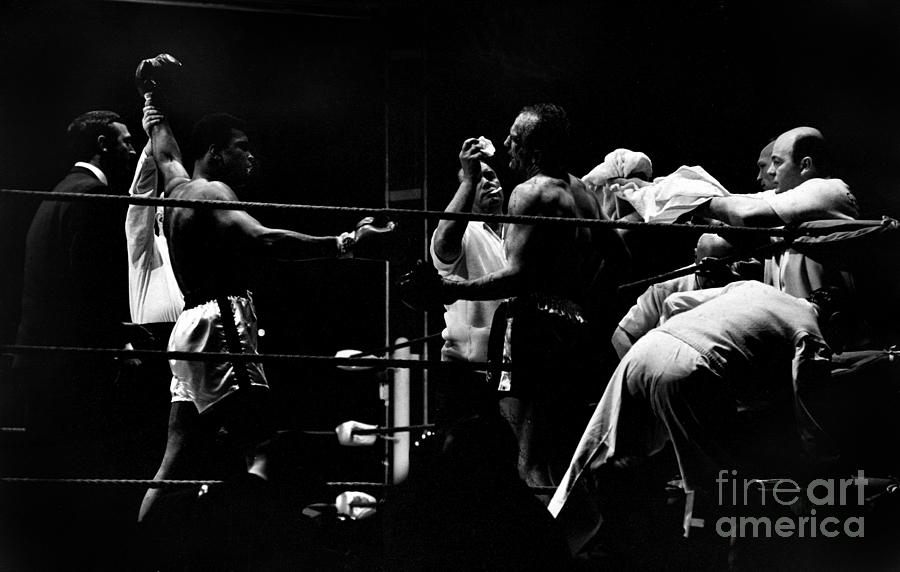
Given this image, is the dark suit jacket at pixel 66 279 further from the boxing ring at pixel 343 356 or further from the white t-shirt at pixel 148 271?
the boxing ring at pixel 343 356

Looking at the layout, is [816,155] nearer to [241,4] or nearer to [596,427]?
[596,427]

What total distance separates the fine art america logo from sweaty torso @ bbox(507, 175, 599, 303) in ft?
3.19

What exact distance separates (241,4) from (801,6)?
2.80 metres

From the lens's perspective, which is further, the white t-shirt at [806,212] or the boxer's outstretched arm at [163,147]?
Result: the boxer's outstretched arm at [163,147]

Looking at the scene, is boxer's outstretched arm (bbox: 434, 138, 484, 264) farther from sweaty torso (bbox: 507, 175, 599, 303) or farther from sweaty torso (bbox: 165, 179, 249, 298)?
sweaty torso (bbox: 165, 179, 249, 298)

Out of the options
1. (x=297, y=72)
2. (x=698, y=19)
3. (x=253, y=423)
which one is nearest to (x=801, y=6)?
(x=698, y=19)

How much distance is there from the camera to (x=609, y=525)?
3475 mm

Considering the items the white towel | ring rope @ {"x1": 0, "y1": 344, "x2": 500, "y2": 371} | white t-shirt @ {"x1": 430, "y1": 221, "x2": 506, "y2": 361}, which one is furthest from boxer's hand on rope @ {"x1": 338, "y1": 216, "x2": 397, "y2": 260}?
the white towel

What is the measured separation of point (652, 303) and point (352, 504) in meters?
1.45

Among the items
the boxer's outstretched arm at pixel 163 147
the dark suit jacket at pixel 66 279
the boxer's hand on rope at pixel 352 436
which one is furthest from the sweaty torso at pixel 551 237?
the boxer's hand on rope at pixel 352 436

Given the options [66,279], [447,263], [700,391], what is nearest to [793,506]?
[700,391]

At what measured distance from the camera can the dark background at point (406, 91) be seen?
5.25 meters

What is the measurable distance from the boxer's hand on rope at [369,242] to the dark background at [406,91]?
137 cm

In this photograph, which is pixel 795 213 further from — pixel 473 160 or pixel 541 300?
pixel 473 160
